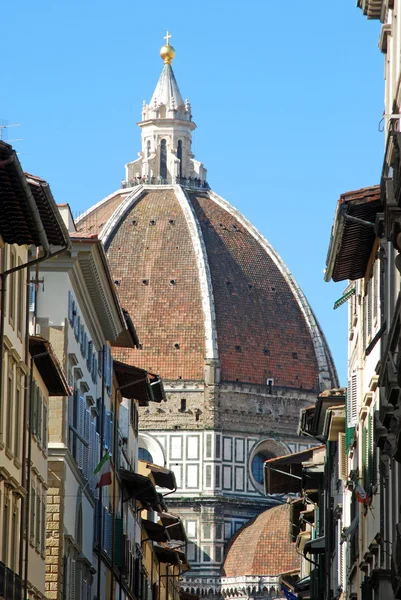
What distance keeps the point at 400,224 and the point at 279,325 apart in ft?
383

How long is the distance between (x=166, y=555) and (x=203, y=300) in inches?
2835

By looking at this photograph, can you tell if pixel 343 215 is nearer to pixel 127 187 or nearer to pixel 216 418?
pixel 216 418

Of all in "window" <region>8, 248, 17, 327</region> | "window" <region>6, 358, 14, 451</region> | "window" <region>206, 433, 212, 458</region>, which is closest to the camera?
"window" <region>6, 358, 14, 451</region>

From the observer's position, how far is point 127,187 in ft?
455

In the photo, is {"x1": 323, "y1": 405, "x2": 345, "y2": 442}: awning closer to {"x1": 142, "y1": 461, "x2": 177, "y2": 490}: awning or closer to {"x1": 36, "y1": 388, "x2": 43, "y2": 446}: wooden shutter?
{"x1": 36, "y1": 388, "x2": 43, "y2": 446}: wooden shutter

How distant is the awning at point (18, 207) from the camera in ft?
62.2

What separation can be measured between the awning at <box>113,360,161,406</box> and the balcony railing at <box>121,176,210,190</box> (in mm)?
91462

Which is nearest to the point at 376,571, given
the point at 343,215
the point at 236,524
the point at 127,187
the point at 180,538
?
the point at 343,215

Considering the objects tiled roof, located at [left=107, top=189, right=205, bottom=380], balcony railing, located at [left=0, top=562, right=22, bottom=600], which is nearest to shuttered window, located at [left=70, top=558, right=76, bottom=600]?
balcony railing, located at [left=0, top=562, right=22, bottom=600]

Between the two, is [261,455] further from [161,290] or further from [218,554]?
[161,290]

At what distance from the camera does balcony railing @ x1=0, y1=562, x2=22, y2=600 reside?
2277 centimetres

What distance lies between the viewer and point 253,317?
13150 centimetres

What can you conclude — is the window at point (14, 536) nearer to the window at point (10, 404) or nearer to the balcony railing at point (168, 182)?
the window at point (10, 404)

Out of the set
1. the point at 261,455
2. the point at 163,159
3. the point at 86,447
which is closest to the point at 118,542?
the point at 86,447
